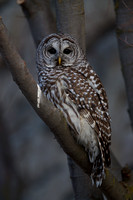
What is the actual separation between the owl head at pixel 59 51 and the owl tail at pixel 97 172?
101cm

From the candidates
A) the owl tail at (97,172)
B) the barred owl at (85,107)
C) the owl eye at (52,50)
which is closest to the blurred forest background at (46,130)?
the owl eye at (52,50)

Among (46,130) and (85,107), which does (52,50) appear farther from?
(46,130)

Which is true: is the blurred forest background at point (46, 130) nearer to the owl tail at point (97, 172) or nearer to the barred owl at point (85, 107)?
the barred owl at point (85, 107)

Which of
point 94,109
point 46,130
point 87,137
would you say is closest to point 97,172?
point 87,137

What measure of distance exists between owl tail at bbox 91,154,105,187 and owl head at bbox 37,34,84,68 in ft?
3.32

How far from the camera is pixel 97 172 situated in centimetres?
297

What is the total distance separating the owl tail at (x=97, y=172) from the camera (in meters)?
2.92

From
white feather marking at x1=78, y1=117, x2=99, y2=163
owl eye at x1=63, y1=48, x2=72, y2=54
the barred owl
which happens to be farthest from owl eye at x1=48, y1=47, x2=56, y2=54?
white feather marking at x1=78, y1=117, x2=99, y2=163

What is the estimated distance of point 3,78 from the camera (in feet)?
26.1

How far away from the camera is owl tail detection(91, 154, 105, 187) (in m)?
2.92

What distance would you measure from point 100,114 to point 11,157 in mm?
2439

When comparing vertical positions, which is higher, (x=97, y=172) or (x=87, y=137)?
(x=87, y=137)

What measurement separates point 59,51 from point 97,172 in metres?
1.27

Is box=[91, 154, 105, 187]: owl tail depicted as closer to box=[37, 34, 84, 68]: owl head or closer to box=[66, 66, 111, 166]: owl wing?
box=[66, 66, 111, 166]: owl wing
